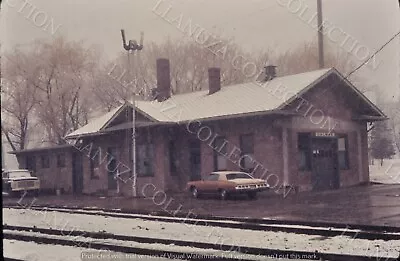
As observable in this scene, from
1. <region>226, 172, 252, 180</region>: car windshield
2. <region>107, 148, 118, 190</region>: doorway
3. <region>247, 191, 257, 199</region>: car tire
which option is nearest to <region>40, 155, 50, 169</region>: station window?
<region>107, 148, 118, 190</region>: doorway

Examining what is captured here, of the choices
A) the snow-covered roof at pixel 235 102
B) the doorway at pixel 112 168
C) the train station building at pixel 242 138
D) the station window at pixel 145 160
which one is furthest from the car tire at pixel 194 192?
the doorway at pixel 112 168

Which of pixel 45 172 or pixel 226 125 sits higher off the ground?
pixel 226 125

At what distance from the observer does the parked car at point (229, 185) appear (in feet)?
63.6

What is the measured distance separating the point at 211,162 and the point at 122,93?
11.6 meters

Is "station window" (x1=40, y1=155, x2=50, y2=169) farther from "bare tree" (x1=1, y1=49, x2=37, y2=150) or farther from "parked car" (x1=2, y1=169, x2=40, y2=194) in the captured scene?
"parked car" (x1=2, y1=169, x2=40, y2=194)

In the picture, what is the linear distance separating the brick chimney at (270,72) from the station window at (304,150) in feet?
10.8

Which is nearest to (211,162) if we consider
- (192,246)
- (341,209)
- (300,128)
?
(300,128)

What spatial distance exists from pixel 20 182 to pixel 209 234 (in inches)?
602

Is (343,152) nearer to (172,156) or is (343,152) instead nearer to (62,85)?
(172,156)

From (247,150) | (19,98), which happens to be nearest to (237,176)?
(247,150)

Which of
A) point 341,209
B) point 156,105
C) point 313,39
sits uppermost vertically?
point 313,39

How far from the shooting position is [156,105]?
26141 millimetres

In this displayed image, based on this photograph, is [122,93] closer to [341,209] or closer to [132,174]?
[132,174]

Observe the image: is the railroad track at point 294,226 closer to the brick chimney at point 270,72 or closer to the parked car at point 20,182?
the parked car at point 20,182
